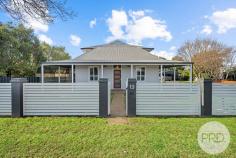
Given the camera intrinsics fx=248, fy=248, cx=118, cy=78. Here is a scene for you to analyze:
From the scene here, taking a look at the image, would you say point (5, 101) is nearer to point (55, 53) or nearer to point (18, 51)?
point (18, 51)

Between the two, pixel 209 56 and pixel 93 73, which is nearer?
pixel 93 73

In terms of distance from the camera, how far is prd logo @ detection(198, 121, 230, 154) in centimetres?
535

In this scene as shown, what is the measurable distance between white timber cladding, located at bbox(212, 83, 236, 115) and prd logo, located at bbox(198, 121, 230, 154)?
174cm

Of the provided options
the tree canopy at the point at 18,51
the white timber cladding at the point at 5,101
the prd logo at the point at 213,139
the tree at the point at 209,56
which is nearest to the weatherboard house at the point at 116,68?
the tree canopy at the point at 18,51

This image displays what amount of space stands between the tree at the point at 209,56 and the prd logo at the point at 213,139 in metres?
38.7

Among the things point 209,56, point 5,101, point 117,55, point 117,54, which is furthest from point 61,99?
point 209,56

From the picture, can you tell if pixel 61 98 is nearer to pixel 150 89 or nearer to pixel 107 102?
pixel 107 102

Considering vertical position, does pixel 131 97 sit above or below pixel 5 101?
above

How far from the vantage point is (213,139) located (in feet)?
19.1

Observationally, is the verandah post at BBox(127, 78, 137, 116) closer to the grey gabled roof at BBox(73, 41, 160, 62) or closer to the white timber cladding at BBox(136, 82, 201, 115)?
the white timber cladding at BBox(136, 82, 201, 115)

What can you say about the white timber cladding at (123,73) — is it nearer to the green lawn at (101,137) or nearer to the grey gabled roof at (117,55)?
the grey gabled roof at (117,55)

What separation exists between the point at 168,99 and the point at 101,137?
12.0ft

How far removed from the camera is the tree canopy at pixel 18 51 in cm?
3269

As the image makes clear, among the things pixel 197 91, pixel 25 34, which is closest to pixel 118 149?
pixel 197 91
